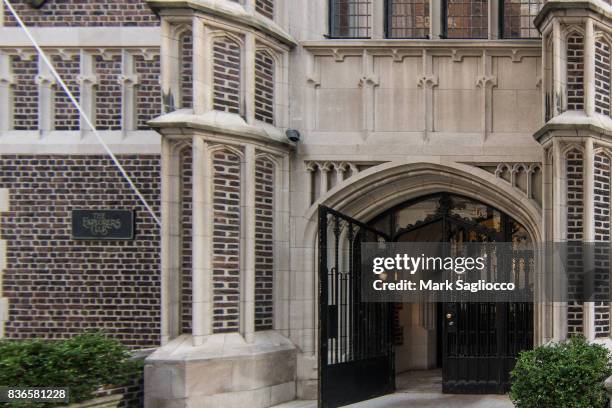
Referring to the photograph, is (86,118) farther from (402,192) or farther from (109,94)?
(402,192)

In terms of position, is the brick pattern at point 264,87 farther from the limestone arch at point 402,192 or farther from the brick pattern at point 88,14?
the brick pattern at point 88,14

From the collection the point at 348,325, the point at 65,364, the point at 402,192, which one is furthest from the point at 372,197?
the point at 65,364

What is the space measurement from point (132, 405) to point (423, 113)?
5425mm

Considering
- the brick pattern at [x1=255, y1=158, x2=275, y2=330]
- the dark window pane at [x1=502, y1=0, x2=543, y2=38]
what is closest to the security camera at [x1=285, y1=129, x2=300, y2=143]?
the brick pattern at [x1=255, y1=158, x2=275, y2=330]

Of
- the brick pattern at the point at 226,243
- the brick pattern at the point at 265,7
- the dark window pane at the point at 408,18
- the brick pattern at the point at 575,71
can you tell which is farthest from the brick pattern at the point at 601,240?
the brick pattern at the point at 265,7

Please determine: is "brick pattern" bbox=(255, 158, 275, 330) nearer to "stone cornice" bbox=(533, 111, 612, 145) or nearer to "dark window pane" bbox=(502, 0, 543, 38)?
"stone cornice" bbox=(533, 111, 612, 145)

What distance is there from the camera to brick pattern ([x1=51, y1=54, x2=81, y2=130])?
12.1m

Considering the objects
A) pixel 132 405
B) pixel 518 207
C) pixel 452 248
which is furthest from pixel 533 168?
pixel 132 405

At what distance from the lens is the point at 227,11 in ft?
35.8

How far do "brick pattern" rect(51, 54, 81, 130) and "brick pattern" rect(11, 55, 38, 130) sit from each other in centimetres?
30

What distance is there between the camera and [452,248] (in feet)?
40.3

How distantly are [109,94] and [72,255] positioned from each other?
2.30 meters

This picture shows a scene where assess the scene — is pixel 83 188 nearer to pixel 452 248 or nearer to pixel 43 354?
pixel 43 354

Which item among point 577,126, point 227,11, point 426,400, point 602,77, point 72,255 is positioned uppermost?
point 227,11
